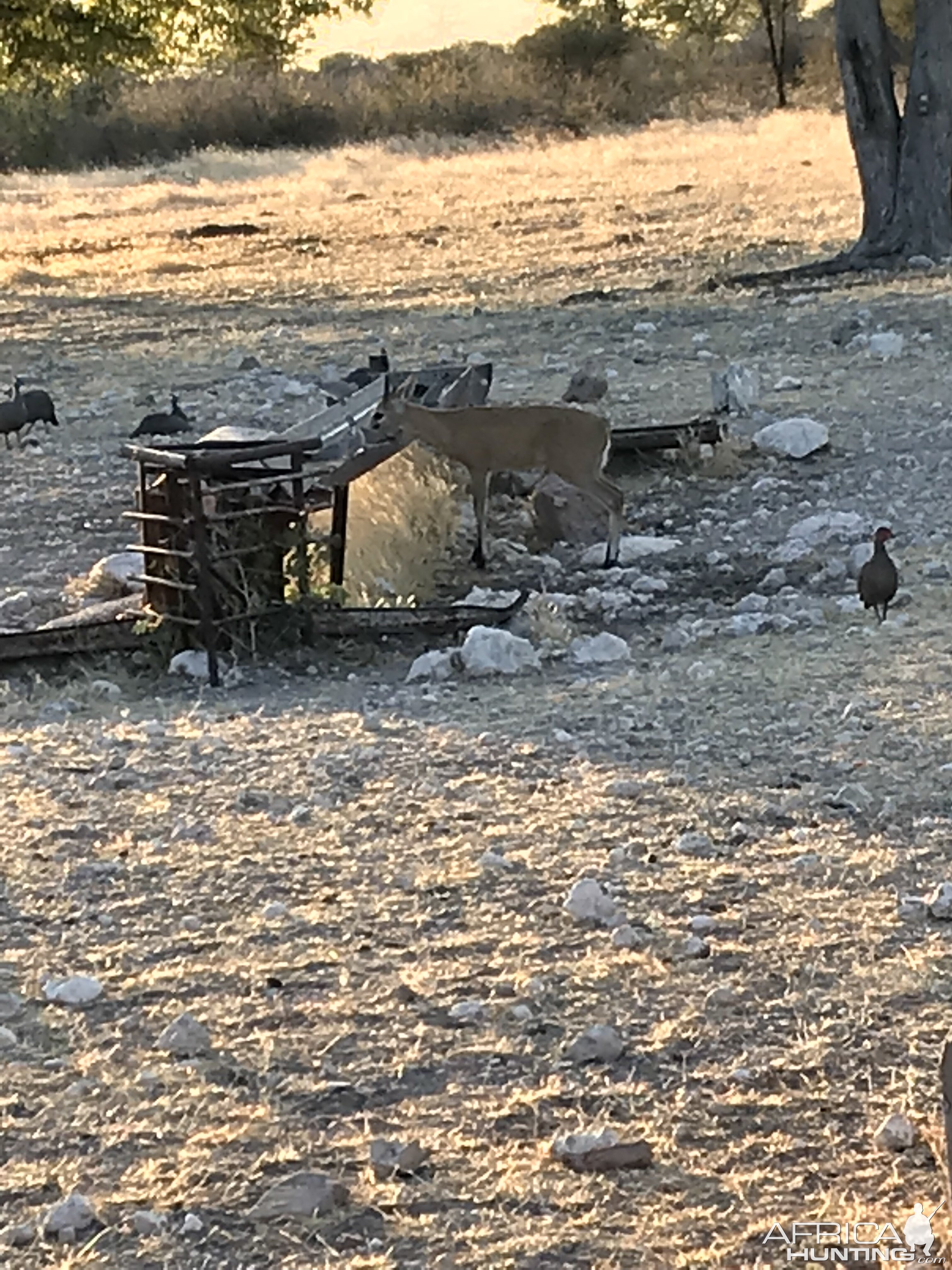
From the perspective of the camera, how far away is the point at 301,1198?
128 inches

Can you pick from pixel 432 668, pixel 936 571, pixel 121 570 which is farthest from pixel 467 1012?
pixel 121 570

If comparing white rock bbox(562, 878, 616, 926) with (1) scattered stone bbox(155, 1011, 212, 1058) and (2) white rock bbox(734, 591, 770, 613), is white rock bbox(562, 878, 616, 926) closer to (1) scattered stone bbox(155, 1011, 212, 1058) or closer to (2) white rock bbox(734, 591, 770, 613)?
(1) scattered stone bbox(155, 1011, 212, 1058)

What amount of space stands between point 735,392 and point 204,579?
537 cm

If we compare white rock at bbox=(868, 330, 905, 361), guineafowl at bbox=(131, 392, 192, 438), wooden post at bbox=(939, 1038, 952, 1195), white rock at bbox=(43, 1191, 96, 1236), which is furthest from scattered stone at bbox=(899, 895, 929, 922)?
white rock at bbox=(868, 330, 905, 361)

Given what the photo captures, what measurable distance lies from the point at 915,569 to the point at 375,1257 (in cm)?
506

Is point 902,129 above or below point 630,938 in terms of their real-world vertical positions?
above

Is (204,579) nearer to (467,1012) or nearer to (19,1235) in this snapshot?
(467,1012)

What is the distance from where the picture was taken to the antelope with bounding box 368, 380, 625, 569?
8.45 metres

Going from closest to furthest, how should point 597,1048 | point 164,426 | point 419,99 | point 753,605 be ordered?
point 597,1048, point 753,605, point 164,426, point 419,99

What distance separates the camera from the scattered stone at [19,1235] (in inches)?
125

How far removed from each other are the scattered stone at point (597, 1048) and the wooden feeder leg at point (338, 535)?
3917 millimetres

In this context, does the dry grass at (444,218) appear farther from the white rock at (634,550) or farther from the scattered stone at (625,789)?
the scattered stone at (625,789)

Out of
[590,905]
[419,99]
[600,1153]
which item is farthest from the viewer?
[419,99]

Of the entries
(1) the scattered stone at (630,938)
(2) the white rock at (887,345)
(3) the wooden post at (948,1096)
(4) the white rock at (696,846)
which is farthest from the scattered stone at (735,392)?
(3) the wooden post at (948,1096)
